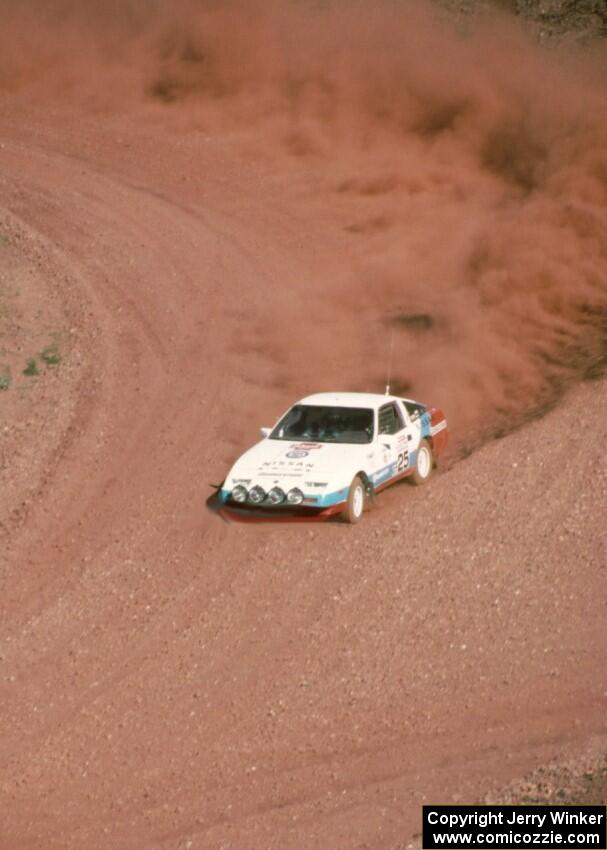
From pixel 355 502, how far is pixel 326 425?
1.20 meters

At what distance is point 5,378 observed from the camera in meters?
20.0

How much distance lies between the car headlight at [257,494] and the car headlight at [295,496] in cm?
31

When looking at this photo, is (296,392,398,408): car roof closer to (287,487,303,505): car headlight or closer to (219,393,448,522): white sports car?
(219,393,448,522): white sports car

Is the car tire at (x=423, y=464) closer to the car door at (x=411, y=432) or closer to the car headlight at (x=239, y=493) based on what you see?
the car door at (x=411, y=432)

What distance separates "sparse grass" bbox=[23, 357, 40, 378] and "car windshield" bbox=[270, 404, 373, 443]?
6087 millimetres

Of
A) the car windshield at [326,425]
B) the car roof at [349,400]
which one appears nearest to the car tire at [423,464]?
the car roof at [349,400]

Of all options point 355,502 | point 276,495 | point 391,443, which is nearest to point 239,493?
point 276,495

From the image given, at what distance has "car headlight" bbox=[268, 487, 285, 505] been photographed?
13.9 meters

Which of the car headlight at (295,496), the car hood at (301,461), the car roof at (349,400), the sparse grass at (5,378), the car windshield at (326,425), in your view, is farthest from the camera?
the sparse grass at (5,378)

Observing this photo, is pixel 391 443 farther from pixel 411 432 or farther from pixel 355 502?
pixel 355 502

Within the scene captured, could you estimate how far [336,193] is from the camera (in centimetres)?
2508

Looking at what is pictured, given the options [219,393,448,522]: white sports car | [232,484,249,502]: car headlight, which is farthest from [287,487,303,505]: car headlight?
[232,484,249,502]: car headlight

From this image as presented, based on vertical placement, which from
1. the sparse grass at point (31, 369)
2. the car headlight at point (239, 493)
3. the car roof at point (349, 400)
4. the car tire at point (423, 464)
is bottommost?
the sparse grass at point (31, 369)

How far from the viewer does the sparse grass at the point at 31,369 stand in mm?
20136
